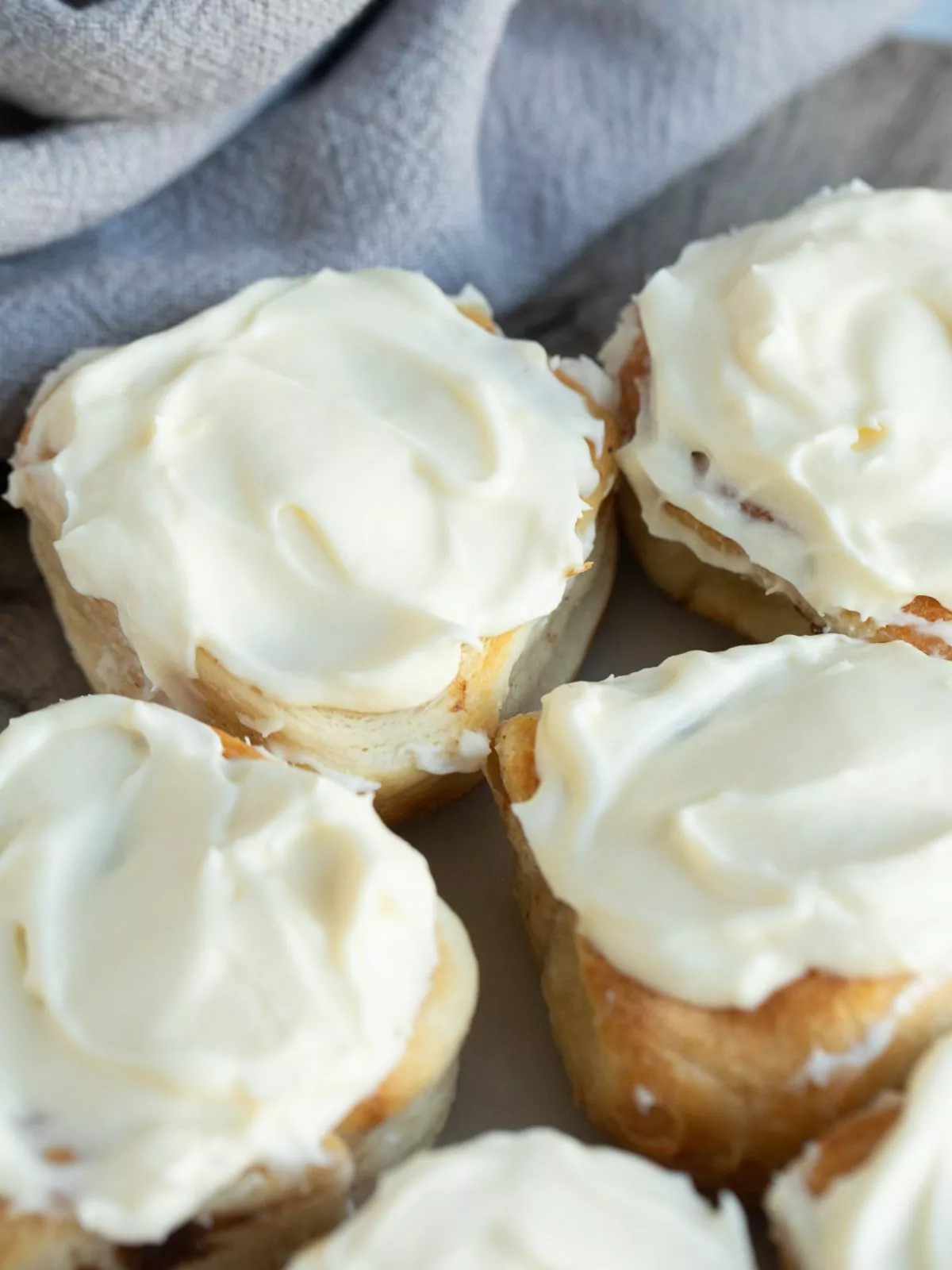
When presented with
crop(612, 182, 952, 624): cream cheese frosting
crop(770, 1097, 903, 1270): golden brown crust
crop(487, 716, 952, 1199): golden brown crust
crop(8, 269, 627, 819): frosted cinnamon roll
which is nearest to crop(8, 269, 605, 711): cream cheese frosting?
crop(8, 269, 627, 819): frosted cinnamon roll

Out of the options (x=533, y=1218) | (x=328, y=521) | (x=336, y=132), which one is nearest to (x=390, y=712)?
(x=328, y=521)

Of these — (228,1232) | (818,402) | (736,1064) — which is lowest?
(228,1232)

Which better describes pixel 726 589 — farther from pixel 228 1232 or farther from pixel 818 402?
pixel 228 1232

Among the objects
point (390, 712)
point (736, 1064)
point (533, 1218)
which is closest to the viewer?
point (533, 1218)

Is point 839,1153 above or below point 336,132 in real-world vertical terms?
below

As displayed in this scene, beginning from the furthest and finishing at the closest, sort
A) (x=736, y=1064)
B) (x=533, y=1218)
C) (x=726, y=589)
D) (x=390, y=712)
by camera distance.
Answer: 1. (x=726, y=589)
2. (x=390, y=712)
3. (x=736, y=1064)
4. (x=533, y=1218)

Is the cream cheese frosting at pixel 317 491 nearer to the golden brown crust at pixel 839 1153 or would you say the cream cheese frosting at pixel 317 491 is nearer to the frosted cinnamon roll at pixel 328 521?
the frosted cinnamon roll at pixel 328 521

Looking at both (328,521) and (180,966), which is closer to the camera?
(180,966)

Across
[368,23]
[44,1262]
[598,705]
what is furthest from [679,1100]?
[368,23]
